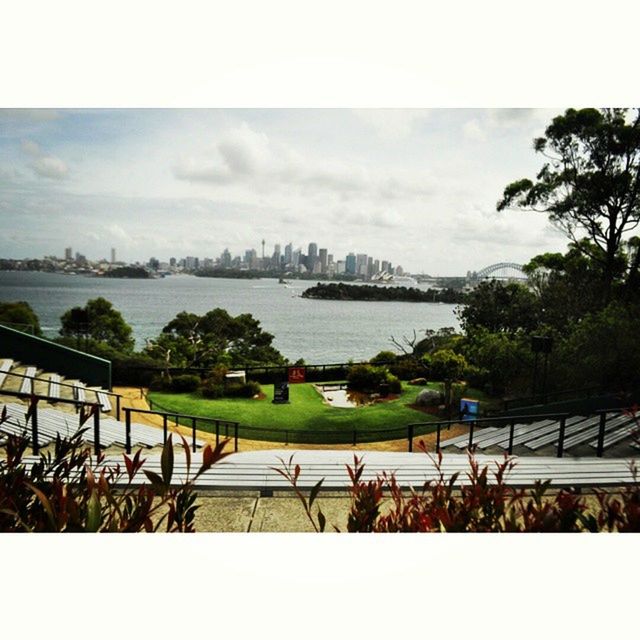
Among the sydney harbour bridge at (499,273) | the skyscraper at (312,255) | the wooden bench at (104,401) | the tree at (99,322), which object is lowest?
the wooden bench at (104,401)

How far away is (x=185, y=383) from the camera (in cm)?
475

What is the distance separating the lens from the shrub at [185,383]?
469 centimetres

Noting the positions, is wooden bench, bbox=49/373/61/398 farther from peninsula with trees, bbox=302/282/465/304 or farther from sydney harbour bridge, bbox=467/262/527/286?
sydney harbour bridge, bbox=467/262/527/286

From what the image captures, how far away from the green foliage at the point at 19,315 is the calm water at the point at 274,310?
0.05 m

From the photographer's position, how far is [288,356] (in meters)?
4.87

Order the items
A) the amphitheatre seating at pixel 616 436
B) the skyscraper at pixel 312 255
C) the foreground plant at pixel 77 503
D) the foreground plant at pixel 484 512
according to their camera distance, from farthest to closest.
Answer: the skyscraper at pixel 312 255
the amphitheatre seating at pixel 616 436
the foreground plant at pixel 484 512
the foreground plant at pixel 77 503

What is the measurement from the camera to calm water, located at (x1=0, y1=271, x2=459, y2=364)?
4766 mm

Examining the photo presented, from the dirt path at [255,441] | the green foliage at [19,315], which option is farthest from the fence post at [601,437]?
the green foliage at [19,315]

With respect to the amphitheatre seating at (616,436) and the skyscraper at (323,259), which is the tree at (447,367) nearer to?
the amphitheatre seating at (616,436)

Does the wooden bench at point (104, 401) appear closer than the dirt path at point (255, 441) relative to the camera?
No

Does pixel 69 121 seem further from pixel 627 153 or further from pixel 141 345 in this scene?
pixel 627 153

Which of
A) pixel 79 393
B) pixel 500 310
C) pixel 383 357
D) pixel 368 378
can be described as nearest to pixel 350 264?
pixel 383 357
